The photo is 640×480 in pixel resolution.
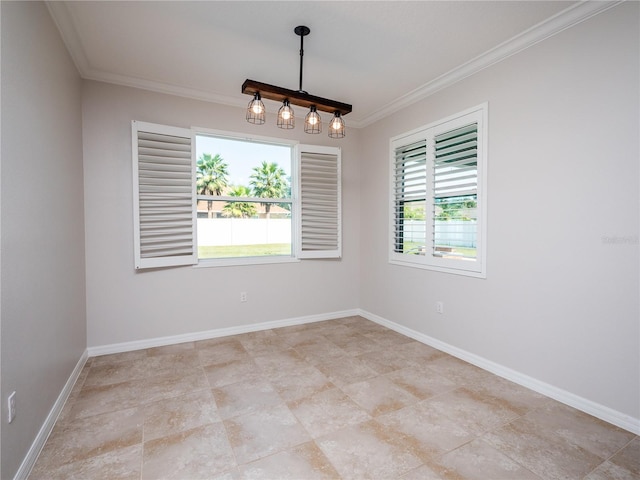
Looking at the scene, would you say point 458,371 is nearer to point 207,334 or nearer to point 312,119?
point 312,119

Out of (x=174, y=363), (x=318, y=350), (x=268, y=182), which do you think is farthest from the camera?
(x=268, y=182)

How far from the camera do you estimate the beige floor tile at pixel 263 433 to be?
6.07 feet

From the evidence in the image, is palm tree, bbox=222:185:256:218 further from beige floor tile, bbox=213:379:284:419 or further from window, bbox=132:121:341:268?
beige floor tile, bbox=213:379:284:419

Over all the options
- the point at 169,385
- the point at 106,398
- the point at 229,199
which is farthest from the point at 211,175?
the point at 106,398

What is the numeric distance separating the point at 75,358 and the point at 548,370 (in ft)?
12.4

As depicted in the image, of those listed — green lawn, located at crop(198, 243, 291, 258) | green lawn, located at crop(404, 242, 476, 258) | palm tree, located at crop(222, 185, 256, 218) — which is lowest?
green lawn, located at crop(198, 243, 291, 258)

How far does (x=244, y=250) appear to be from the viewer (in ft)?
13.0

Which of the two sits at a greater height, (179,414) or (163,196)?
(163,196)

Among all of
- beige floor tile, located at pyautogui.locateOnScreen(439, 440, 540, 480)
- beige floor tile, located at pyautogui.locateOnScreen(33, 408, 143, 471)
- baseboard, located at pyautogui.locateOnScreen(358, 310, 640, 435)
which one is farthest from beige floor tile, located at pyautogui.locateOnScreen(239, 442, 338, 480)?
baseboard, located at pyautogui.locateOnScreen(358, 310, 640, 435)

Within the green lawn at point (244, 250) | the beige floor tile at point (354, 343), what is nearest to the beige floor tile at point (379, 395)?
the beige floor tile at point (354, 343)

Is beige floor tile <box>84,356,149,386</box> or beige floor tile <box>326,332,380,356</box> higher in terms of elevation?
beige floor tile <box>326,332,380,356</box>

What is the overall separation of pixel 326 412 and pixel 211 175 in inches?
109

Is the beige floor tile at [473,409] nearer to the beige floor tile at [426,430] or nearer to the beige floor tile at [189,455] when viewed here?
the beige floor tile at [426,430]

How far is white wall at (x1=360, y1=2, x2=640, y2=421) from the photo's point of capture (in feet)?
6.72
